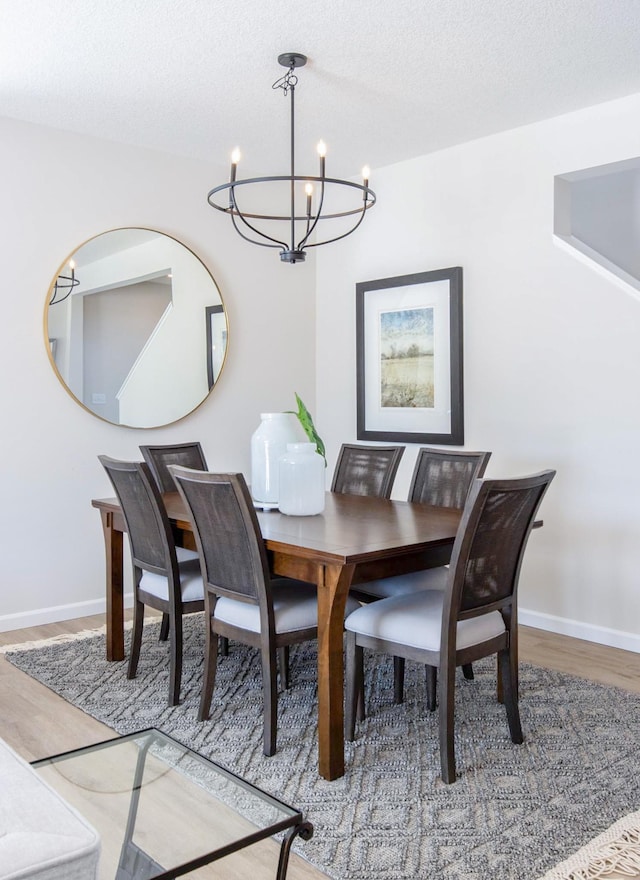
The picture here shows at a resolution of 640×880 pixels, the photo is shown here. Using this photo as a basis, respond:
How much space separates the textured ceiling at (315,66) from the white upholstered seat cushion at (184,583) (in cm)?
212

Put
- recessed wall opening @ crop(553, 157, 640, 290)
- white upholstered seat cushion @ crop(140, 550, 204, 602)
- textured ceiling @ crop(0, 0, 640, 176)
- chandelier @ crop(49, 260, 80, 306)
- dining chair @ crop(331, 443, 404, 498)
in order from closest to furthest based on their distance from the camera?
textured ceiling @ crop(0, 0, 640, 176) → white upholstered seat cushion @ crop(140, 550, 204, 602) → dining chair @ crop(331, 443, 404, 498) → chandelier @ crop(49, 260, 80, 306) → recessed wall opening @ crop(553, 157, 640, 290)

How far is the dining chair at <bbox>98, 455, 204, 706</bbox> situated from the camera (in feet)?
9.77

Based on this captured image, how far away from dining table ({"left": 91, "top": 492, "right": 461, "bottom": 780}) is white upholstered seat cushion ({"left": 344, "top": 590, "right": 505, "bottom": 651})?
0.13m

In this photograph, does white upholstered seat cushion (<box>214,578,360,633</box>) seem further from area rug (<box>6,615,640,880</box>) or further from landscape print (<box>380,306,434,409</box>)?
landscape print (<box>380,306,434,409</box>)

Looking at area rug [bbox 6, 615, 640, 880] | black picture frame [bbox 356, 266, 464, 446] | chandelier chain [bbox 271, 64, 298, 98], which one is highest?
chandelier chain [bbox 271, 64, 298, 98]

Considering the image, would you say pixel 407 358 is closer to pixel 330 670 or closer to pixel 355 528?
pixel 355 528

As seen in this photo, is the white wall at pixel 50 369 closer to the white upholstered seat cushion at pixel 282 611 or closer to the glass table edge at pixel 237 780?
the white upholstered seat cushion at pixel 282 611

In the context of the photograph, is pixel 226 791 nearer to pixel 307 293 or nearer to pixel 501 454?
pixel 501 454

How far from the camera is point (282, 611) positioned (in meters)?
2.63

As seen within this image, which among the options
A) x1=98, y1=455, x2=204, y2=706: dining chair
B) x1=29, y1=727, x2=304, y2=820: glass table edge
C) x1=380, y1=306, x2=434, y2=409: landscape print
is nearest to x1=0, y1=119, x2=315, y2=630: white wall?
x1=380, y1=306, x2=434, y2=409: landscape print

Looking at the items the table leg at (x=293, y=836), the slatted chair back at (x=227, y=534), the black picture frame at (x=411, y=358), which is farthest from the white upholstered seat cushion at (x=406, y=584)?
the table leg at (x=293, y=836)

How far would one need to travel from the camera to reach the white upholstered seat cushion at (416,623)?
7.97ft

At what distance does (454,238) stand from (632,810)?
315 cm

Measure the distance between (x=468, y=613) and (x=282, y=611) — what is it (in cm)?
62
